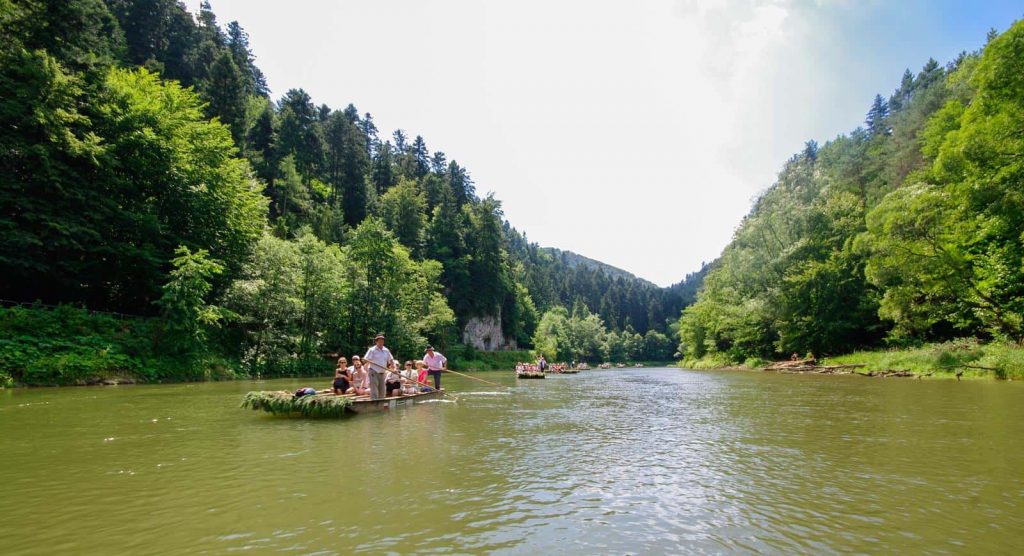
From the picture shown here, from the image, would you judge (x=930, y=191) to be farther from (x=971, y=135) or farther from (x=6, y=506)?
(x=6, y=506)

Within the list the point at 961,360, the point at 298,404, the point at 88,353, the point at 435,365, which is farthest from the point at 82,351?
the point at 961,360

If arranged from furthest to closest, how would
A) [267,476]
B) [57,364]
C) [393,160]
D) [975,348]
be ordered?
1. [393,160]
2. [975,348]
3. [57,364]
4. [267,476]

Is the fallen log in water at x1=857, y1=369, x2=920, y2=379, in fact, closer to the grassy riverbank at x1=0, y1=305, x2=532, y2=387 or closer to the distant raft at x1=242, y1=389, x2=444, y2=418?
the distant raft at x1=242, y1=389, x2=444, y2=418

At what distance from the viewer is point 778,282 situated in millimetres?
47188

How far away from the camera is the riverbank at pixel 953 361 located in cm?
2233

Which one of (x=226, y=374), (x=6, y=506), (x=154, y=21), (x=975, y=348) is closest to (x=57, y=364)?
(x=226, y=374)

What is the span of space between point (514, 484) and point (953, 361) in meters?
30.5

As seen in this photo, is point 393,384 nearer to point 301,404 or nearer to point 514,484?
point 301,404

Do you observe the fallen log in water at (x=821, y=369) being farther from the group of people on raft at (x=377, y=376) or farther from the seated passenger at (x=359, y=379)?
the seated passenger at (x=359, y=379)

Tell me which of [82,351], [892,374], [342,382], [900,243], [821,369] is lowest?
[821,369]

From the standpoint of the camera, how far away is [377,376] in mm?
15227

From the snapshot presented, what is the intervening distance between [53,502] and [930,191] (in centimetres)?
3800

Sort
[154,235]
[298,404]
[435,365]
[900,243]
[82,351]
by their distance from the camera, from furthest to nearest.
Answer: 1. [154,235]
2. [900,243]
3. [82,351]
4. [435,365]
5. [298,404]

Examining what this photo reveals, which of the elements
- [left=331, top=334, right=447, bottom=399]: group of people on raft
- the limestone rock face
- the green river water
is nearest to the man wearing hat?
[left=331, top=334, right=447, bottom=399]: group of people on raft
